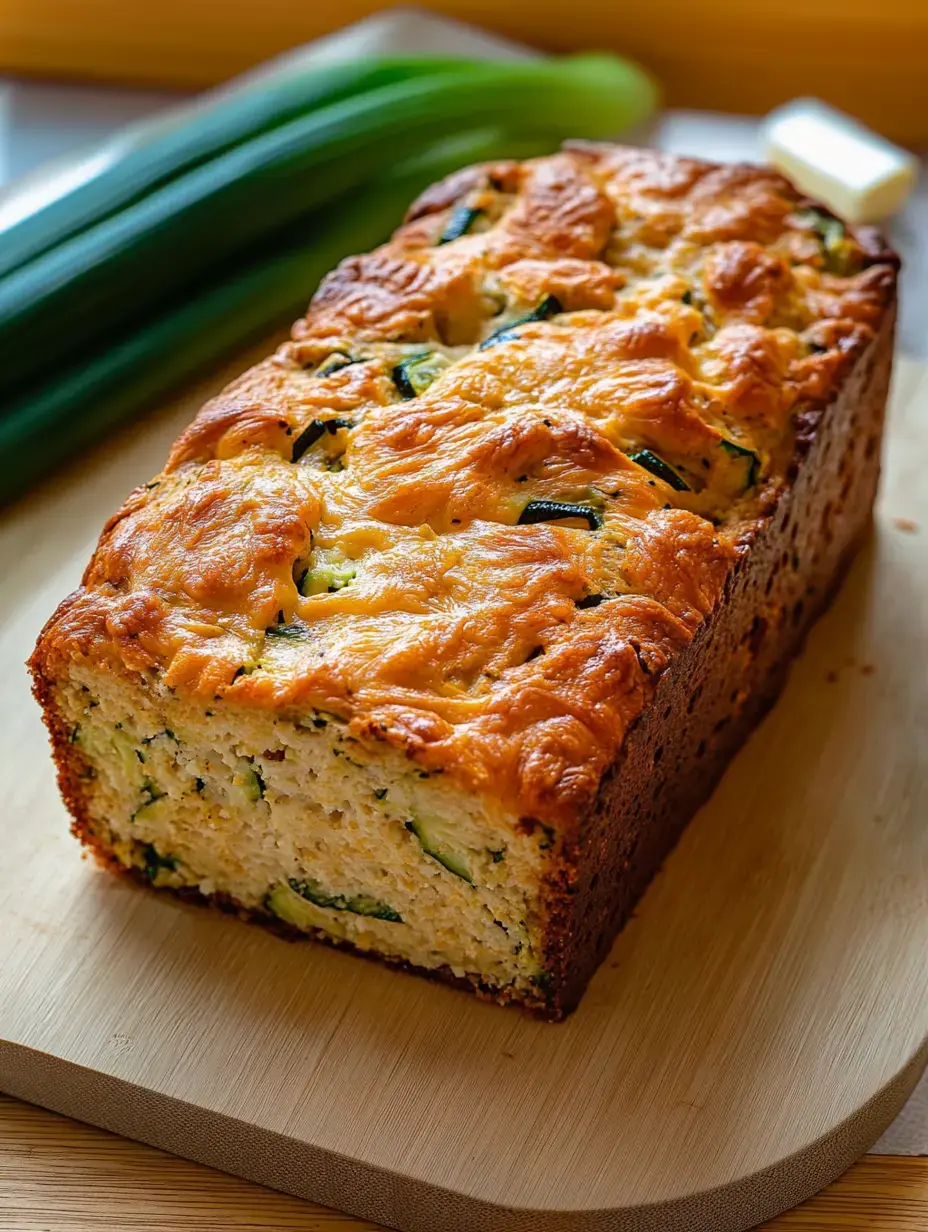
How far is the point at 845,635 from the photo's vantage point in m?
3.96

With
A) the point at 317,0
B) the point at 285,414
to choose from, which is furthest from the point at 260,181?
the point at 317,0

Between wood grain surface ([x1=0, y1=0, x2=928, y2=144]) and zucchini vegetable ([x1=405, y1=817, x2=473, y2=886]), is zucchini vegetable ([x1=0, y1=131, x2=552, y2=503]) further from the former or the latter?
zucchini vegetable ([x1=405, y1=817, x2=473, y2=886])

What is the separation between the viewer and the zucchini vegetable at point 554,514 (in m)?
3.08

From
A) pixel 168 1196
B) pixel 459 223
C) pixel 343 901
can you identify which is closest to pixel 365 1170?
pixel 168 1196

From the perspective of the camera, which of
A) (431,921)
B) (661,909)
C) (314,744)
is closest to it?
(314,744)

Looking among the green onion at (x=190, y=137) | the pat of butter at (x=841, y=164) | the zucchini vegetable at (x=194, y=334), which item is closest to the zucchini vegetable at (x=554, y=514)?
the zucchini vegetable at (x=194, y=334)

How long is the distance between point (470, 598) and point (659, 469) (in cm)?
58

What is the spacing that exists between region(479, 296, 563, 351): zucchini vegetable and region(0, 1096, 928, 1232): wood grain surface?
72.5 inches

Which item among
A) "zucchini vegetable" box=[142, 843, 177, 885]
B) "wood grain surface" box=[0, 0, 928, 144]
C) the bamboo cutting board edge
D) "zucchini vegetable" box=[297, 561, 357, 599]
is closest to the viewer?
the bamboo cutting board edge

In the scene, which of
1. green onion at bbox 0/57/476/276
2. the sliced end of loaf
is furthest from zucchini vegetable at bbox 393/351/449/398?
green onion at bbox 0/57/476/276

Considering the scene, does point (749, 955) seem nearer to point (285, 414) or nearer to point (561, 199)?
point (285, 414)

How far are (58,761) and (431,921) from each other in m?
0.83

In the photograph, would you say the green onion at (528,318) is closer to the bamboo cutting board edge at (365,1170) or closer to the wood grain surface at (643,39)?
the bamboo cutting board edge at (365,1170)

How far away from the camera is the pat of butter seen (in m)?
5.17
